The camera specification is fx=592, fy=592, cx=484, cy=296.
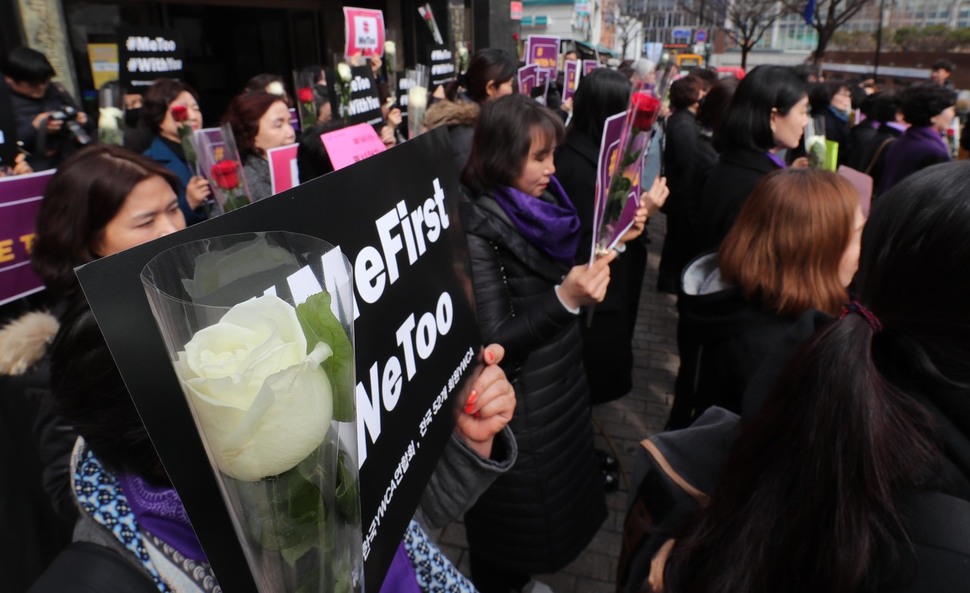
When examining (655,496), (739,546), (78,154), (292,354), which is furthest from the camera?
(78,154)

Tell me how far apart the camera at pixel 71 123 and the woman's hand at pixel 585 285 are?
364 cm

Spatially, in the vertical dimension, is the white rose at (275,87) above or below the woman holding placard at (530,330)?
above

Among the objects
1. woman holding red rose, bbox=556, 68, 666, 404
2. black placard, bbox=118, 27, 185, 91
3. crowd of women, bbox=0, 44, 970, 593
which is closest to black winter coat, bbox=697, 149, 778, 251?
crowd of women, bbox=0, 44, 970, 593

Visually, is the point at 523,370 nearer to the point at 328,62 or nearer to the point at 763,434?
the point at 763,434

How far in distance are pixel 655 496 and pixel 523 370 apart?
0.90m

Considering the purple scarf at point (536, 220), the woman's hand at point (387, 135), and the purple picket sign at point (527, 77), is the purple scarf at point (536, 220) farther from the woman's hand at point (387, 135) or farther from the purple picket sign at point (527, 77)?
the purple picket sign at point (527, 77)

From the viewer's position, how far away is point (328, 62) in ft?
34.8

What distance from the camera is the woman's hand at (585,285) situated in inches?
75.0

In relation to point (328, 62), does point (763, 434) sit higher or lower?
lower

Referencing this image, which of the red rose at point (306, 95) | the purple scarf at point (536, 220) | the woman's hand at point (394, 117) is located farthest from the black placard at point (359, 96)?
the purple scarf at point (536, 220)

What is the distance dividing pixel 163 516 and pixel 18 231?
1843 mm

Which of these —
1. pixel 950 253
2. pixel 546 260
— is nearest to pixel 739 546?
pixel 950 253

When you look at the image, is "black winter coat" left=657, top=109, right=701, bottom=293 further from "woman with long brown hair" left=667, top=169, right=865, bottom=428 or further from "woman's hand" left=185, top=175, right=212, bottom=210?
"woman's hand" left=185, top=175, right=212, bottom=210

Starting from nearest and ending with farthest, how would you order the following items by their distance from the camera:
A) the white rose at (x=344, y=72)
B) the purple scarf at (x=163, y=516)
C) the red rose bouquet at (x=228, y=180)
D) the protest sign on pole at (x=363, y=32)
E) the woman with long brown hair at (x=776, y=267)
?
the purple scarf at (x=163, y=516), the woman with long brown hair at (x=776, y=267), the red rose bouquet at (x=228, y=180), the white rose at (x=344, y=72), the protest sign on pole at (x=363, y=32)
